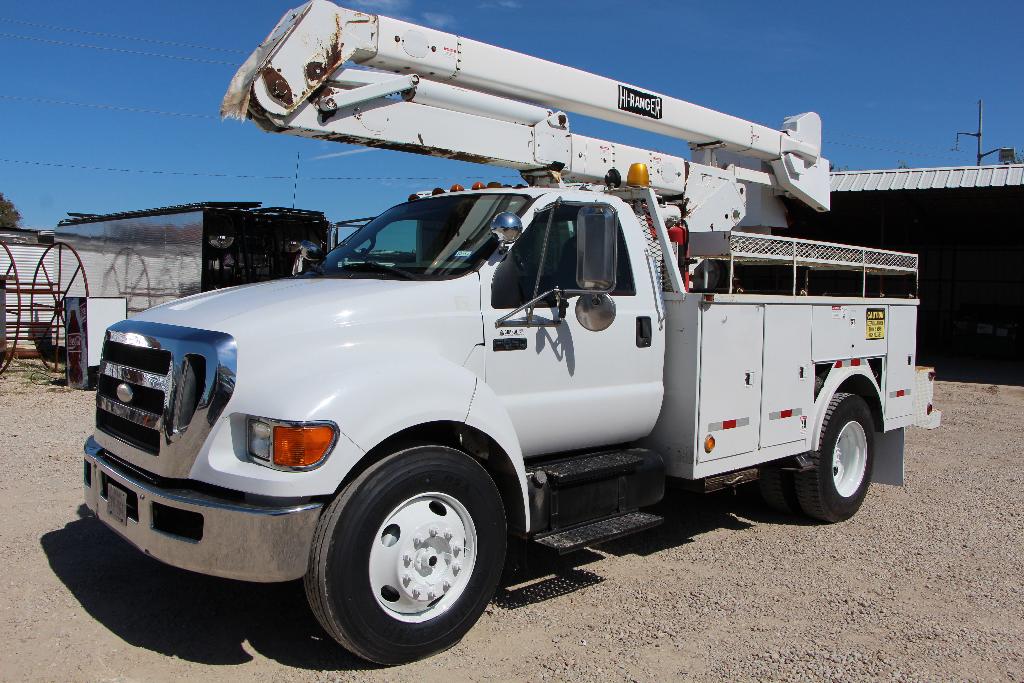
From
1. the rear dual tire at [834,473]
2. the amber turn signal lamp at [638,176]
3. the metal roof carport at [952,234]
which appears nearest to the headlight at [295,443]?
the amber turn signal lamp at [638,176]

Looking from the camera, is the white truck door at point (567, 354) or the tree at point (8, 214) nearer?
the white truck door at point (567, 354)

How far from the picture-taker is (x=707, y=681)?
3941 millimetres

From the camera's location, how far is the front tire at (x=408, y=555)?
3.68 m

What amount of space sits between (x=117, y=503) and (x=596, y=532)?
2466mm

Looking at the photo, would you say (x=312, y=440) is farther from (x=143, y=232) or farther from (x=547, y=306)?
(x=143, y=232)

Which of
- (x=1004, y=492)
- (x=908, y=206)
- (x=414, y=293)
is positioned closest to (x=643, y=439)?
(x=414, y=293)

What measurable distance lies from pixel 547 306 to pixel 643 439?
135 centimetres

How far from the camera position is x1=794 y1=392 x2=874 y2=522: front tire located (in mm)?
6527

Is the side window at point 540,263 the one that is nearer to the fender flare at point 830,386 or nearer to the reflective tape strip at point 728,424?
the reflective tape strip at point 728,424

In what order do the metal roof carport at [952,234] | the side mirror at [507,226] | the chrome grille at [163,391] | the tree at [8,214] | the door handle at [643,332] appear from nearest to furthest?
the chrome grille at [163,391]
the side mirror at [507,226]
the door handle at [643,332]
the metal roof carport at [952,234]
the tree at [8,214]

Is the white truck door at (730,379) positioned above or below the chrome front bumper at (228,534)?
above

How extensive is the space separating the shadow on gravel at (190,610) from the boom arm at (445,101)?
2.67 m

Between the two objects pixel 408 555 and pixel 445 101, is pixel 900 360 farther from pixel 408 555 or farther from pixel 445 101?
pixel 408 555

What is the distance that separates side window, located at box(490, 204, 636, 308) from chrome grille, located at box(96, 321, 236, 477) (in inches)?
57.9
